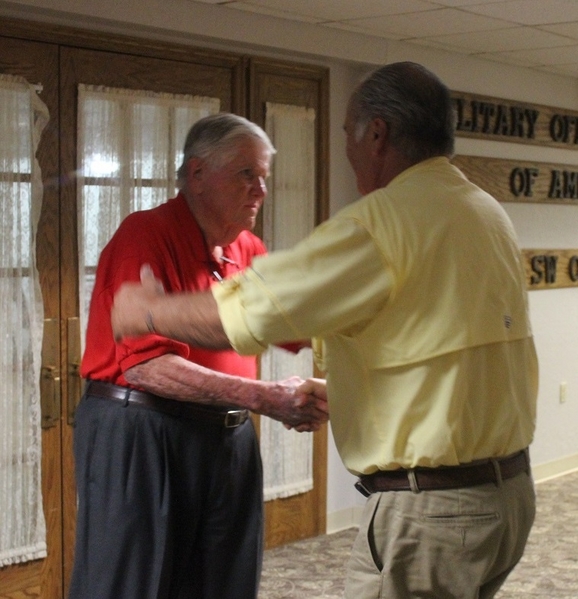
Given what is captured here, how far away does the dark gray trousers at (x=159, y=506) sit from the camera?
2.43 metres

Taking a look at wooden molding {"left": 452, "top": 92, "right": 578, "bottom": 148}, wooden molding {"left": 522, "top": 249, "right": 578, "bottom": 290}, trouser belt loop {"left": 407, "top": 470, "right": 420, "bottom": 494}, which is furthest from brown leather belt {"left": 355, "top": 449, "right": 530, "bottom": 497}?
wooden molding {"left": 522, "top": 249, "right": 578, "bottom": 290}

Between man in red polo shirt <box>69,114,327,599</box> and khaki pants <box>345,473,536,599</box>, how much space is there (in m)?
0.59

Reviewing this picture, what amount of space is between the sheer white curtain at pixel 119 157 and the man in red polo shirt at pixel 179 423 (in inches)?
48.3

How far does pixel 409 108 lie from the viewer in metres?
1.73

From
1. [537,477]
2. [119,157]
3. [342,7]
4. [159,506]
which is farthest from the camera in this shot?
[537,477]

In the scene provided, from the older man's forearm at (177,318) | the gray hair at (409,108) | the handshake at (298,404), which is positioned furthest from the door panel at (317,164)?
the older man's forearm at (177,318)

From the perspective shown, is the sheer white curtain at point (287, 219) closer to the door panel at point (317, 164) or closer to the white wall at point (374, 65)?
the door panel at point (317, 164)

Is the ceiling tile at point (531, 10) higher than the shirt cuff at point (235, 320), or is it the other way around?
the ceiling tile at point (531, 10)

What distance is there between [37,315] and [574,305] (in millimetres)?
3669

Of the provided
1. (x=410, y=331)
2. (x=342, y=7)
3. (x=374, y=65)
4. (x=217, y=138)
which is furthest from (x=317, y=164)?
(x=410, y=331)

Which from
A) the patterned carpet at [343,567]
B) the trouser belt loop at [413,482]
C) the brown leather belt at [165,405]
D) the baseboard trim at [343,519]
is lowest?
the patterned carpet at [343,567]

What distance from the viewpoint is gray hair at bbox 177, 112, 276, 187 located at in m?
2.55

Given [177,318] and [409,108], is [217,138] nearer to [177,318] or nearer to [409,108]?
[409,108]

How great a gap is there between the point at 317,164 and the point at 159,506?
8.15 ft
